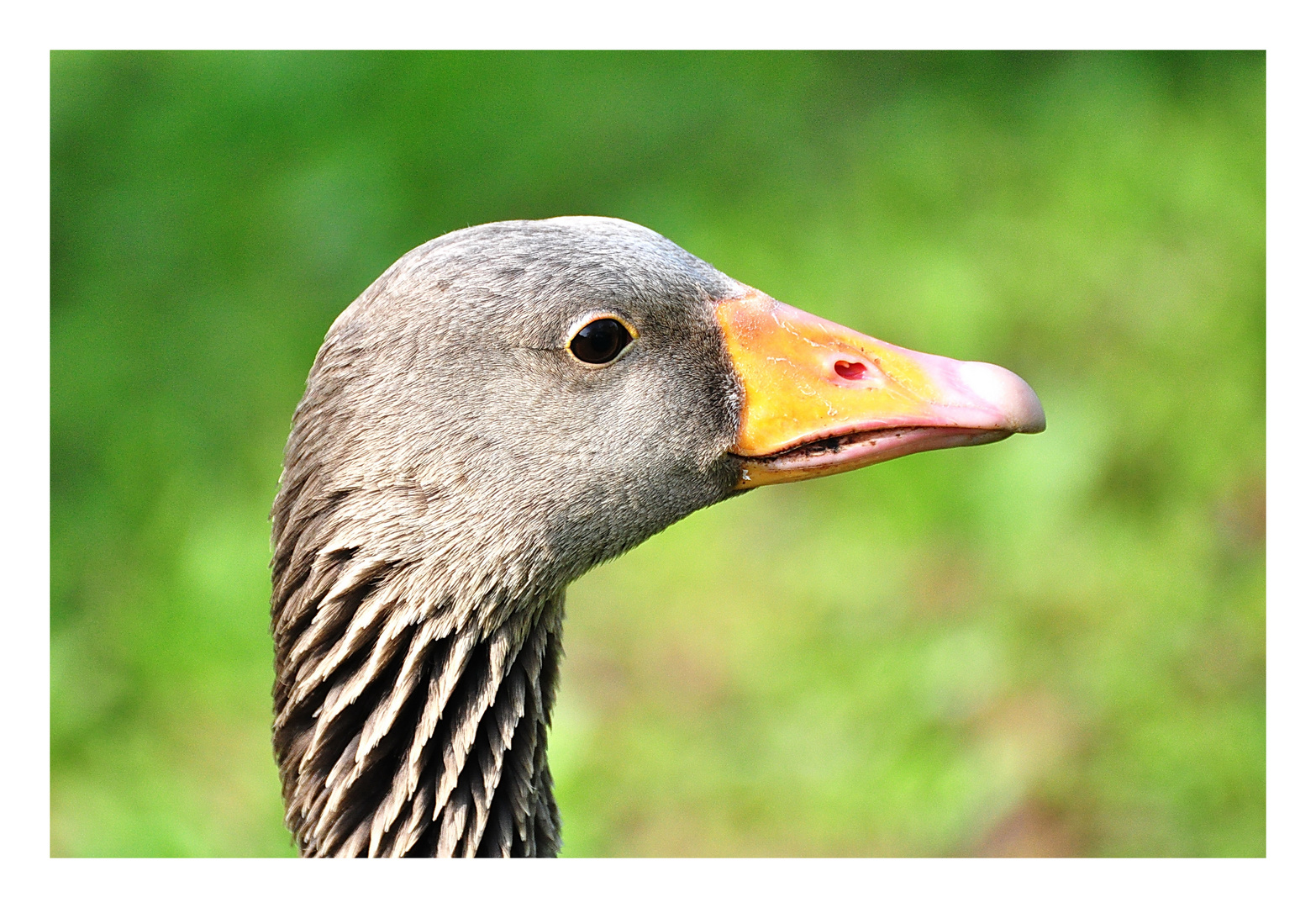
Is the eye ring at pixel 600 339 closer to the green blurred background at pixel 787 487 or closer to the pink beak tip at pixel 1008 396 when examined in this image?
the pink beak tip at pixel 1008 396

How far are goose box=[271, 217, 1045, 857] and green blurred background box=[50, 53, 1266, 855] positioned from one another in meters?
2.35

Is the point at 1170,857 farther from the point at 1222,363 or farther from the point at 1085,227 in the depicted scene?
the point at 1085,227

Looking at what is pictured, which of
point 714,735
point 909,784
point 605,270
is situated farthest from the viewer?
point 714,735

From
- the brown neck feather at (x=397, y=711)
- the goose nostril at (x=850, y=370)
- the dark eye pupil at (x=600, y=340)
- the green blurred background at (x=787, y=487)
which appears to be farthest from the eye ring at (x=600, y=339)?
the green blurred background at (x=787, y=487)

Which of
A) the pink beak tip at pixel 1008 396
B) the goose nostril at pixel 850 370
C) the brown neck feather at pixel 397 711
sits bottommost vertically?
the brown neck feather at pixel 397 711

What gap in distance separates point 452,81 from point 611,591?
264 cm

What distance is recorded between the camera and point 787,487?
7.19 m

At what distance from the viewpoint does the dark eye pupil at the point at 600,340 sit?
2986mm

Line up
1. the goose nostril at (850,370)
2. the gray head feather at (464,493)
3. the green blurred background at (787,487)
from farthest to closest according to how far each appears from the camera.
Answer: the green blurred background at (787,487)
the goose nostril at (850,370)
the gray head feather at (464,493)

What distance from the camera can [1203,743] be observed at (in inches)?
224

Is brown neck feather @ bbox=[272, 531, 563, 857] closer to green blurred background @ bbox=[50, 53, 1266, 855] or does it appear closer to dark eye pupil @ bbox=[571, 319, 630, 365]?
dark eye pupil @ bbox=[571, 319, 630, 365]

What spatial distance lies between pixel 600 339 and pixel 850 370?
61 cm
